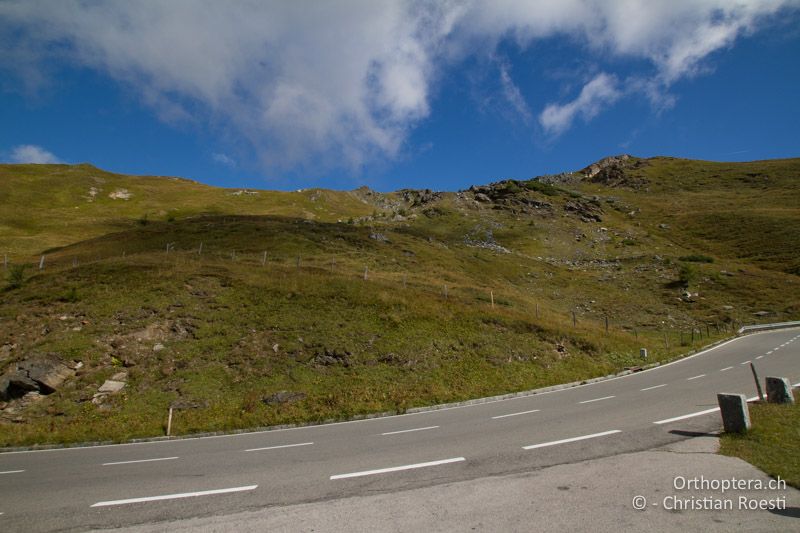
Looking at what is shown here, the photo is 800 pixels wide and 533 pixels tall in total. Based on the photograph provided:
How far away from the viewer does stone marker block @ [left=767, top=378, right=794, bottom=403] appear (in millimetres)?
11328

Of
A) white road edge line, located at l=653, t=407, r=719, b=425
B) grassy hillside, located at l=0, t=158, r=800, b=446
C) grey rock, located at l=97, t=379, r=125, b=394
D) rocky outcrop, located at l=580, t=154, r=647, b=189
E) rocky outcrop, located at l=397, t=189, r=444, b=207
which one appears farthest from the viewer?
rocky outcrop, located at l=580, t=154, r=647, b=189

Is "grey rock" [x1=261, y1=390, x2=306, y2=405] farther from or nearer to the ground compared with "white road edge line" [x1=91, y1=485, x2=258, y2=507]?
farther from the ground

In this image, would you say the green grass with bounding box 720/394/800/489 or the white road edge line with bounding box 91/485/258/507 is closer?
the green grass with bounding box 720/394/800/489

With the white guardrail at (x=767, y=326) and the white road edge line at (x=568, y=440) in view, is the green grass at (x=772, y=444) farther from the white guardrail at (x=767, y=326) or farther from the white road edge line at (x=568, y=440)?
the white guardrail at (x=767, y=326)

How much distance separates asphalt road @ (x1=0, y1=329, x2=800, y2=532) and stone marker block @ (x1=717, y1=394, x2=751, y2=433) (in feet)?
3.23

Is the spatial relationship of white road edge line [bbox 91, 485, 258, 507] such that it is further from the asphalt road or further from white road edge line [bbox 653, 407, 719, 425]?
white road edge line [bbox 653, 407, 719, 425]

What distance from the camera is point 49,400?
55.5ft

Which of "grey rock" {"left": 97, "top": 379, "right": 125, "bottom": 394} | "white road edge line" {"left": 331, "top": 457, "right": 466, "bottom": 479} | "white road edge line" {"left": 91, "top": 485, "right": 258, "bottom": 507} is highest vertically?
"grey rock" {"left": 97, "top": 379, "right": 125, "bottom": 394}

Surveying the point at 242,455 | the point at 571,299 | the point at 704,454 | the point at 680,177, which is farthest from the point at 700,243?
the point at 242,455

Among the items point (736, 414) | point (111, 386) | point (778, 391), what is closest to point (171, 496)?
point (736, 414)

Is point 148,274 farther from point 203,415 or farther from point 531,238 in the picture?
point 531,238

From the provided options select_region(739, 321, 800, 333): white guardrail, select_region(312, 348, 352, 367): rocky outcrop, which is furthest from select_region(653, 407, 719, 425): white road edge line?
select_region(739, 321, 800, 333): white guardrail

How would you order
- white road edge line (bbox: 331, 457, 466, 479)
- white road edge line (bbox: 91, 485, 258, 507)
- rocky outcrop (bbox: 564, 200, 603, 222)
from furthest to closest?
rocky outcrop (bbox: 564, 200, 603, 222), white road edge line (bbox: 331, 457, 466, 479), white road edge line (bbox: 91, 485, 258, 507)

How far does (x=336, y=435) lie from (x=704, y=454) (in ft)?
32.2
